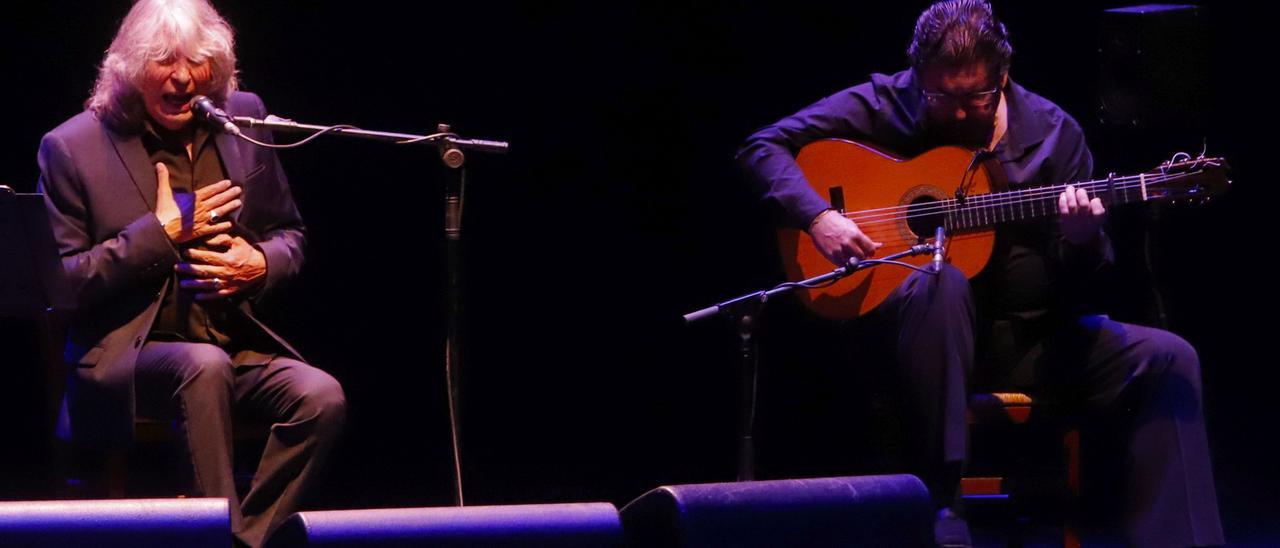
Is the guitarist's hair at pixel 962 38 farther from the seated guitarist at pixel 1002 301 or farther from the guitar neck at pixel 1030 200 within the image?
the guitar neck at pixel 1030 200

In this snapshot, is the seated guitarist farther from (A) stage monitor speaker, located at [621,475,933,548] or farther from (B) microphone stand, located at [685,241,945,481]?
(A) stage monitor speaker, located at [621,475,933,548]

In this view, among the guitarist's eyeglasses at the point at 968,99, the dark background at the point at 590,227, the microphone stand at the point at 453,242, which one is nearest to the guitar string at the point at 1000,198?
the guitarist's eyeglasses at the point at 968,99

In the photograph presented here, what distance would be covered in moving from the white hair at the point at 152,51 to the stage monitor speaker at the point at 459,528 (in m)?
1.41

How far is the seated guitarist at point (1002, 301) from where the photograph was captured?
3.47 metres

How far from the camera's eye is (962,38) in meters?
3.79

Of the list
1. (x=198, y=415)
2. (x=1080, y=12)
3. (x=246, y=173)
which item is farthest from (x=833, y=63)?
(x=198, y=415)

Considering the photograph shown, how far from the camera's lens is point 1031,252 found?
3.91 metres

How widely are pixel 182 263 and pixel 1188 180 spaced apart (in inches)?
97.1

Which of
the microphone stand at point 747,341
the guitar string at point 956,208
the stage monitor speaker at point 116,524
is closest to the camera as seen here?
the stage monitor speaker at point 116,524

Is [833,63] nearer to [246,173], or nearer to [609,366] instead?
[609,366]

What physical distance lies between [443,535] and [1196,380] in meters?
1.94

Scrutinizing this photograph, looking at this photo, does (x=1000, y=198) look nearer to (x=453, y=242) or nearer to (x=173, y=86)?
(x=453, y=242)

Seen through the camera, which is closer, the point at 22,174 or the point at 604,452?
the point at 22,174

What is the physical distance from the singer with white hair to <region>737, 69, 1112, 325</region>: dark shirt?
1.29m
